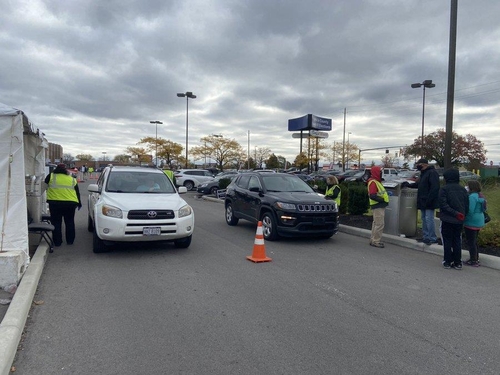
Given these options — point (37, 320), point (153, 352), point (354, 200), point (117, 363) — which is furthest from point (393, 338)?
point (354, 200)

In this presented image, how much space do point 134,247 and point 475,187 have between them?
653cm

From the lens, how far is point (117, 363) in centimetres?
353

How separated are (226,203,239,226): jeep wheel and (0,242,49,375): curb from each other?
6.35 m

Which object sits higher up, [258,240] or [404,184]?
[404,184]

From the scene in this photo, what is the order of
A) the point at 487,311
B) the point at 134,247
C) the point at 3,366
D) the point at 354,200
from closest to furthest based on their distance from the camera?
the point at 3,366 → the point at 487,311 → the point at 134,247 → the point at 354,200

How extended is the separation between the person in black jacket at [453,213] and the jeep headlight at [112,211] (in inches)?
224

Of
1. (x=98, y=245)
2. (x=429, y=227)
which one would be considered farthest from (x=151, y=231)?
(x=429, y=227)

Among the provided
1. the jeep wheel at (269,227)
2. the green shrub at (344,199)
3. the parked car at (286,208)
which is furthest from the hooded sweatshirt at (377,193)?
the green shrub at (344,199)

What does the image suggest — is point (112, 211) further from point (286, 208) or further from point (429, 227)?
point (429, 227)

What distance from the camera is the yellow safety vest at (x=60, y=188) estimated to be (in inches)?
320

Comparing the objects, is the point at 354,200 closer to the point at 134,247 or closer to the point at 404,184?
the point at 404,184

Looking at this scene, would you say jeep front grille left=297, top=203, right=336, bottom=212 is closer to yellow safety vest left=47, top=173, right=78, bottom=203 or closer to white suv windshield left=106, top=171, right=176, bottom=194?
white suv windshield left=106, top=171, right=176, bottom=194

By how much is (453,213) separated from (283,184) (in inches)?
176

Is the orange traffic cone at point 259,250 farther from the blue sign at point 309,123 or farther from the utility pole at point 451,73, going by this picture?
the blue sign at point 309,123
